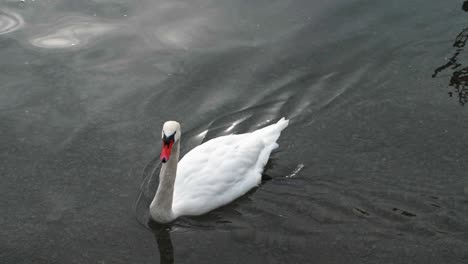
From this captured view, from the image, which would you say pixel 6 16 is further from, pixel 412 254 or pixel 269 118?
pixel 412 254

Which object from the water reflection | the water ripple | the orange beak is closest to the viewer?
the orange beak

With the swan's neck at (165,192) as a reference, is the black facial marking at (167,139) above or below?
above

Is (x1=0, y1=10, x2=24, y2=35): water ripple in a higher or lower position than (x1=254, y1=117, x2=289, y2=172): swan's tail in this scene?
higher

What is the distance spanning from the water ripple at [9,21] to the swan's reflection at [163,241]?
5.73 m

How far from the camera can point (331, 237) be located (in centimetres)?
804

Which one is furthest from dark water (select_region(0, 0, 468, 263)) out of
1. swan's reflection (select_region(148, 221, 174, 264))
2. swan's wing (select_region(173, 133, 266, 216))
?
swan's wing (select_region(173, 133, 266, 216))

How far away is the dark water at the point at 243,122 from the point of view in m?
8.08

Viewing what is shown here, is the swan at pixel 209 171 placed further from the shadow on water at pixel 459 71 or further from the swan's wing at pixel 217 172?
the shadow on water at pixel 459 71

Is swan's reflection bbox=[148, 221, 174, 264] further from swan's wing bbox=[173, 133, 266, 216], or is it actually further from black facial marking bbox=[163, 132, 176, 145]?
black facial marking bbox=[163, 132, 176, 145]

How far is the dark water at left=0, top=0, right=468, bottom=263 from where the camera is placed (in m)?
8.08

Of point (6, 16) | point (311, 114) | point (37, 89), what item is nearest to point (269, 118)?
Answer: point (311, 114)

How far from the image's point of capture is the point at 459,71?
11.2 m

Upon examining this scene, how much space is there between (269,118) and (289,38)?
7.42ft

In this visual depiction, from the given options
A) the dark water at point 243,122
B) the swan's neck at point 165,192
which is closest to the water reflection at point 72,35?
the dark water at point 243,122
